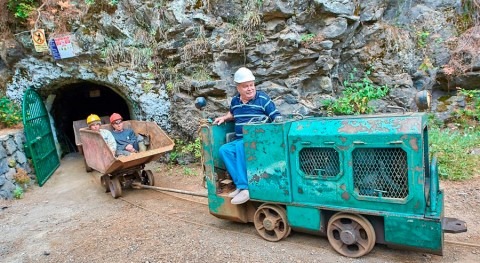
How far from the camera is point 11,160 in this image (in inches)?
270

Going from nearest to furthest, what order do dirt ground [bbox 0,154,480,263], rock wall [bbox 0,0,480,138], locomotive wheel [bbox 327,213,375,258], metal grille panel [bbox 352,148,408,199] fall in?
metal grille panel [bbox 352,148,408,199], locomotive wheel [bbox 327,213,375,258], dirt ground [bbox 0,154,480,263], rock wall [bbox 0,0,480,138]

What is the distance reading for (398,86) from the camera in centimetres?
770

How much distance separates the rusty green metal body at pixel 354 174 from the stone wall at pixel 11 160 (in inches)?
218

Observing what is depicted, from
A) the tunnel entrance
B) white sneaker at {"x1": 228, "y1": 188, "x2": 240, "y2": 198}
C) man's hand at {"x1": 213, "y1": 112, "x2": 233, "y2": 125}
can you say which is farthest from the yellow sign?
white sneaker at {"x1": 228, "y1": 188, "x2": 240, "y2": 198}

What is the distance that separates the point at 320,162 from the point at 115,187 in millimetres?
4316

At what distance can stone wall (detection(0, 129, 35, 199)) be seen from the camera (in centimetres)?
655

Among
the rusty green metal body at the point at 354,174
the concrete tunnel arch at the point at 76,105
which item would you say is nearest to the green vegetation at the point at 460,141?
the rusty green metal body at the point at 354,174

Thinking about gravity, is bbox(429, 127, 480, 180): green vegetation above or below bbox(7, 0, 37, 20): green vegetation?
below

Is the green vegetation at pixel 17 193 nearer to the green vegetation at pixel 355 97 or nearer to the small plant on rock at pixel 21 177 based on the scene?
the small plant on rock at pixel 21 177

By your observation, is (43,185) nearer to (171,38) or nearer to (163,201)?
(163,201)

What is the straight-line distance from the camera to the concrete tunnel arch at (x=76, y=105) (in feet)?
33.6

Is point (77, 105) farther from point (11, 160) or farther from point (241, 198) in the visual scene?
point (241, 198)

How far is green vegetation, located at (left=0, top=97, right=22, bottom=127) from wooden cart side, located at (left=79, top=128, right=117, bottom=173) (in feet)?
7.65

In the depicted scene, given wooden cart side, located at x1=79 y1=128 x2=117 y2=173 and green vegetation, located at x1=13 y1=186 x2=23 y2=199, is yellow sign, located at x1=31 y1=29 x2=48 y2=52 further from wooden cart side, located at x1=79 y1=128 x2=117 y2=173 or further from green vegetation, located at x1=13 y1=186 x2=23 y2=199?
green vegetation, located at x1=13 y1=186 x2=23 y2=199
